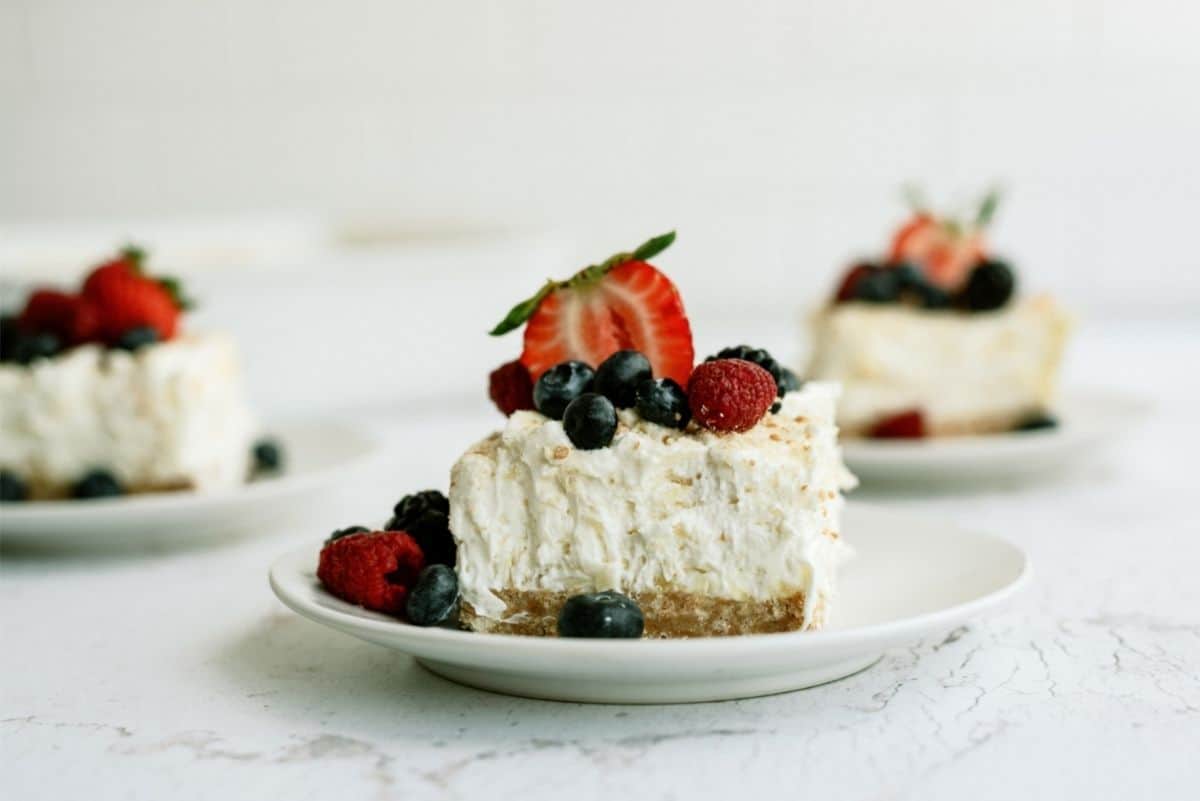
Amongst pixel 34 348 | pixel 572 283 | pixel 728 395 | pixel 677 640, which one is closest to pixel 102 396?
pixel 34 348

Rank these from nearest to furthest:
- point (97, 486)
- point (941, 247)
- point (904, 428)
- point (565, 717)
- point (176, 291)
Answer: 1. point (565, 717)
2. point (97, 486)
3. point (176, 291)
4. point (904, 428)
5. point (941, 247)

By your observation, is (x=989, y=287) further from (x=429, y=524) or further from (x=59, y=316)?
(x=59, y=316)

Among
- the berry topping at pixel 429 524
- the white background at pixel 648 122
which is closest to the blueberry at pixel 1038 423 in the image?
the berry topping at pixel 429 524

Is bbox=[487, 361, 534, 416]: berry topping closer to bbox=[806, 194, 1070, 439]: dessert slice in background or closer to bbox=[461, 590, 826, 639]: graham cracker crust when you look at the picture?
bbox=[461, 590, 826, 639]: graham cracker crust

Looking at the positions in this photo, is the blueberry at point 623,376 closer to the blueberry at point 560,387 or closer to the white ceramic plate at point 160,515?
the blueberry at point 560,387

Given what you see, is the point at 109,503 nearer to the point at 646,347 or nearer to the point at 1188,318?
the point at 646,347

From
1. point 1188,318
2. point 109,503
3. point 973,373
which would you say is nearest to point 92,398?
point 109,503

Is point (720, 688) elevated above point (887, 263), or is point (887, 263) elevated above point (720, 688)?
point (887, 263)
